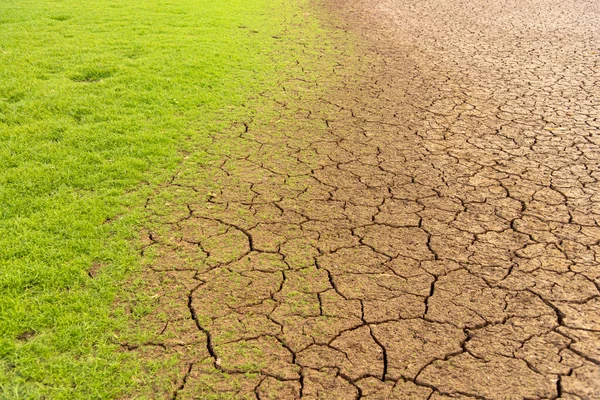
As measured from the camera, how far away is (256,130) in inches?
238

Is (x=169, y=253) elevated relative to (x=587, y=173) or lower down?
lower down

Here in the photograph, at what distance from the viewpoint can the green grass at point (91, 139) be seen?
3.13 m

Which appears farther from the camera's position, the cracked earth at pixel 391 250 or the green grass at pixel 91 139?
the green grass at pixel 91 139

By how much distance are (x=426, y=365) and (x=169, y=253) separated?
6.25ft

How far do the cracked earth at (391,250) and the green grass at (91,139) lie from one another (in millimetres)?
305

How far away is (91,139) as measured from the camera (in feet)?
18.2

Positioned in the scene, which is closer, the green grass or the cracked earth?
the cracked earth

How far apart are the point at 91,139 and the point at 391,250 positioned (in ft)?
10.6

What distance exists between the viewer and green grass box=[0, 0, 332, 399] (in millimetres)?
3131

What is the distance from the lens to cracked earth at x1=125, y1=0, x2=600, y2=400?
3012mm

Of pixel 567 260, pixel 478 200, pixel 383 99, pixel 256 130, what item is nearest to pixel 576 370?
pixel 567 260

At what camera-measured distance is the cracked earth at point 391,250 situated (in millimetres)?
3012

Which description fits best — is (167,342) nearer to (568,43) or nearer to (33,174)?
(33,174)

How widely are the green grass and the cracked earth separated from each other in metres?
0.31
